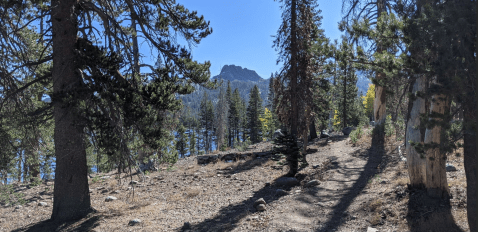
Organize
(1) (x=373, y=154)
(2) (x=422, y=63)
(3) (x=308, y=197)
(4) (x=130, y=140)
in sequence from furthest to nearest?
1. (1) (x=373, y=154)
2. (3) (x=308, y=197)
3. (4) (x=130, y=140)
4. (2) (x=422, y=63)

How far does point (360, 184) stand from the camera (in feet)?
26.2

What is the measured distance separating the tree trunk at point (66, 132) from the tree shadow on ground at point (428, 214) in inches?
301

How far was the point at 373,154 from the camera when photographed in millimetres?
11547

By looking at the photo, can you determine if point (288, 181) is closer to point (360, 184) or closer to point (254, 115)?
point (360, 184)

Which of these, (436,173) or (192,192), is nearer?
(436,173)

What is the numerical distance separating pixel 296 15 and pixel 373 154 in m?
6.95

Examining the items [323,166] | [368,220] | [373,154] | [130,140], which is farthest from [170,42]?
[373,154]

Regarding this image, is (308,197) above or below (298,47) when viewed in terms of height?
below

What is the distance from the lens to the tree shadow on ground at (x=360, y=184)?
18.7ft

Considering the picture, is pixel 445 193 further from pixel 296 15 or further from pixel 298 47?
pixel 296 15

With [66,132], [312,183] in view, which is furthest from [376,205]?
[66,132]

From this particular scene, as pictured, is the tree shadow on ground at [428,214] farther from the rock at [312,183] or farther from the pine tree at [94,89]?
the pine tree at [94,89]

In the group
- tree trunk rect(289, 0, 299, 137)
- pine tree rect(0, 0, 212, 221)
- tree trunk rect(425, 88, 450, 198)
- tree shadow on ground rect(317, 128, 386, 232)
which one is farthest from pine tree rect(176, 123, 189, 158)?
tree trunk rect(425, 88, 450, 198)

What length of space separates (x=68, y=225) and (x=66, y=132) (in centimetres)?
235
